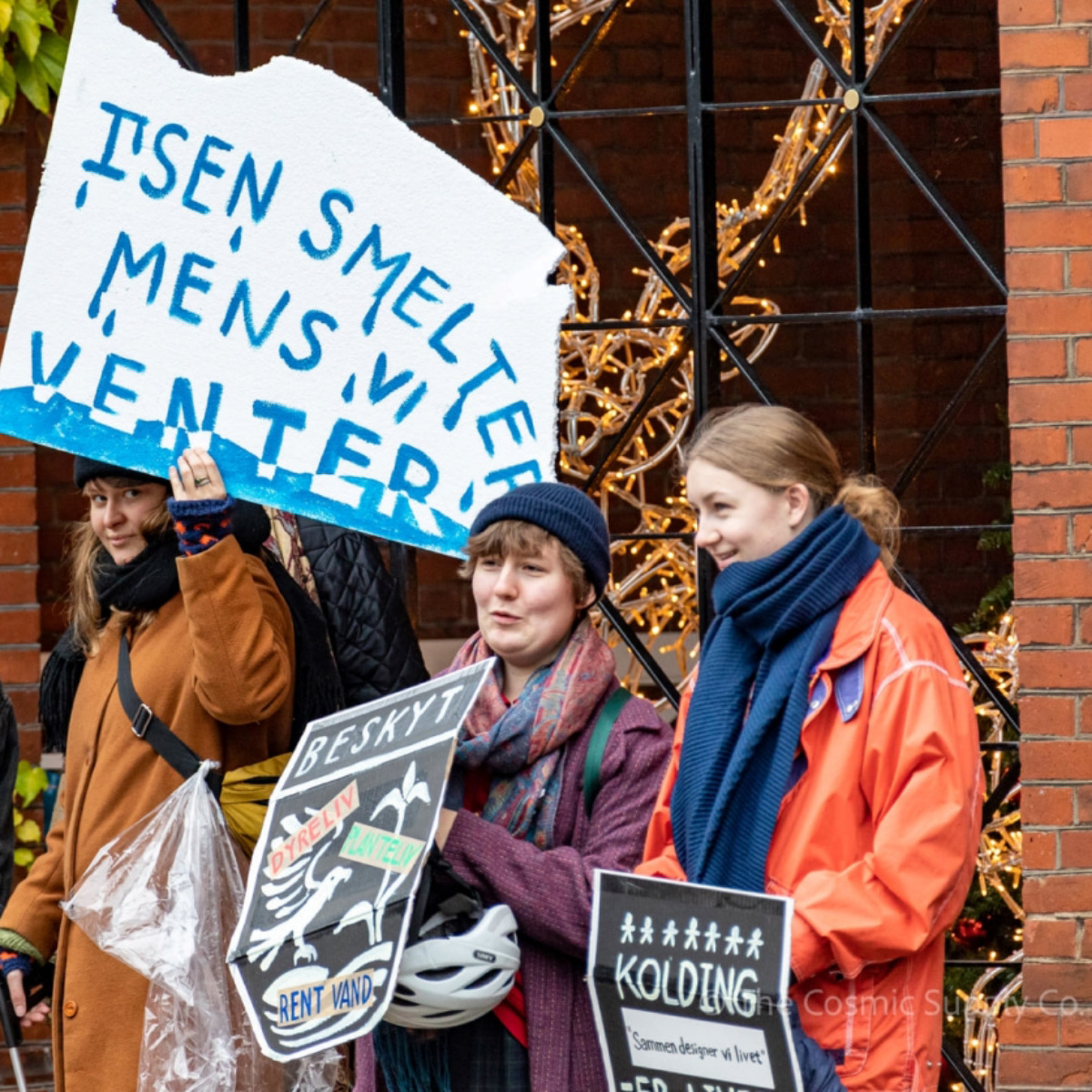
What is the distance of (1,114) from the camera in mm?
4152

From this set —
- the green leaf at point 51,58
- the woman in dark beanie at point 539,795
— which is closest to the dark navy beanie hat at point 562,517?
the woman in dark beanie at point 539,795

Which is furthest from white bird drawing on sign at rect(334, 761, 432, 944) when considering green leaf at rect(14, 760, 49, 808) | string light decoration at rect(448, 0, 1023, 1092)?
green leaf at rect(14, 760, 49, 808)

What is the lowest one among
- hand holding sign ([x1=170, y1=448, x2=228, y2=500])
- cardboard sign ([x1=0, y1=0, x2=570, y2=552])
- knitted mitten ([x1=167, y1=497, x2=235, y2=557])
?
knitted mitten ([x1=167, y1=497, x2=235, y2=557])

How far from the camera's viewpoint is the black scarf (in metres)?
3.20

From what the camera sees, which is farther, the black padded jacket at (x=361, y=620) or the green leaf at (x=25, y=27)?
the green leaf at (x=25, y=27)

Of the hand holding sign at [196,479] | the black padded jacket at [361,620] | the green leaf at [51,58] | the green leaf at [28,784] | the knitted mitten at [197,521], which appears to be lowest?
the green leaf at [28,784]

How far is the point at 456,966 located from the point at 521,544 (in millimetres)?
626

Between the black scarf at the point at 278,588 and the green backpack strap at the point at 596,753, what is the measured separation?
0.64m

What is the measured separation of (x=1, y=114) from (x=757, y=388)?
180 centimetres

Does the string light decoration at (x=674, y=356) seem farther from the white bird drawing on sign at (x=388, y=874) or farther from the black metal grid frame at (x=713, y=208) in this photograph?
the white bird drawing on sign at (x=388, y=874)

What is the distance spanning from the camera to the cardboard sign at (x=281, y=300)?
3246mm

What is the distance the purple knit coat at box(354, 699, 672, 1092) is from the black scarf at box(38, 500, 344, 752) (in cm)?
62

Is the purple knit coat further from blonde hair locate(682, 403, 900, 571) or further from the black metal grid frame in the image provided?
the black metal grid frame

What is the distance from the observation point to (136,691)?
3.17 m
